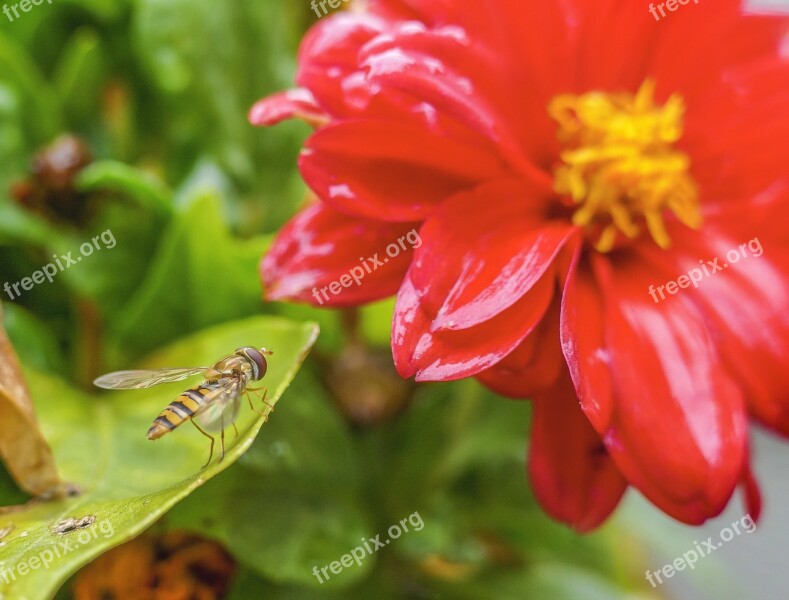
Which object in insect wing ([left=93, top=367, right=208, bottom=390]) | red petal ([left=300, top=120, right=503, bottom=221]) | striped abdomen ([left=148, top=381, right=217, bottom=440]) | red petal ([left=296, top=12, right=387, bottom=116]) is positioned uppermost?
red petal ([left=296, top=12, right=387, bottom=116])

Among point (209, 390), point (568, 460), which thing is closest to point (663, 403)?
point (568, 460)

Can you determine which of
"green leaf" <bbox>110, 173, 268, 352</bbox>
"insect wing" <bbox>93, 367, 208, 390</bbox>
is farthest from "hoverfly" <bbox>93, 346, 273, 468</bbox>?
"green leaf" <bbox>110, 173, 268, 352</bbox>

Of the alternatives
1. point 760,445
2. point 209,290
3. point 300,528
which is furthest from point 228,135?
point 760,445

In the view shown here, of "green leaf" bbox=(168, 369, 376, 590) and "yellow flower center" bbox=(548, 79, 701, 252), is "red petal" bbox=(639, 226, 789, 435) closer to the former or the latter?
"yellow flower center" bbox=(548, 79, 701, 252)

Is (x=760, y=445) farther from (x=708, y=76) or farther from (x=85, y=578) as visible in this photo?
(x=85, y=578)

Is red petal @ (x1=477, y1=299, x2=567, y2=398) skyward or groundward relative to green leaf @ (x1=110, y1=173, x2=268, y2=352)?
groundward

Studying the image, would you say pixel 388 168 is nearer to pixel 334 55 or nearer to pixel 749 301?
pixel 334 55

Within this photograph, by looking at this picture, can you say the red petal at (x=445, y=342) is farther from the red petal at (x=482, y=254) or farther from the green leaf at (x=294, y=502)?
the green leaf at (x=294, y=502)
